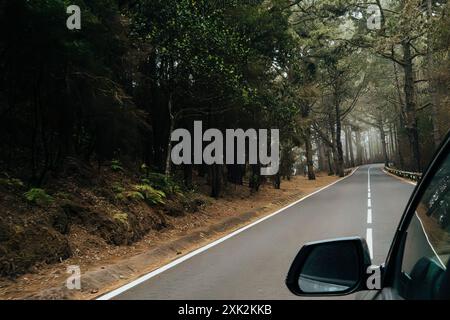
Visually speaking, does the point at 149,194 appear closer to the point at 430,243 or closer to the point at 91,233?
the point at 91,233

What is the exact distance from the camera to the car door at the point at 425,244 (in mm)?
1801

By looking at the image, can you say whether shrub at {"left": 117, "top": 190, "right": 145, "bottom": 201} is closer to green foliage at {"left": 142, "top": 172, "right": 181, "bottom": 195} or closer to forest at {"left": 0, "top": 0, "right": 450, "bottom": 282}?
forest at {"left": 0, "top": 0, "right": 450, "bottom": 282}

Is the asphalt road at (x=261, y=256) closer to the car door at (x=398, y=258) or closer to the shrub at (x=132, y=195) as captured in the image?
the shrub at (x=132, y=195)

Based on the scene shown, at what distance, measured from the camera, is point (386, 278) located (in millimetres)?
2215

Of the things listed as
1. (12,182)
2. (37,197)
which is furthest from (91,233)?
(12,182)

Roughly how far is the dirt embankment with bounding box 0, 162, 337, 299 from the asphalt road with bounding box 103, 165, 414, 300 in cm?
86

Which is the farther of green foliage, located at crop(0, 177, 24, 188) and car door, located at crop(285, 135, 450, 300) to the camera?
green foliage, located at crop(0, 177, 24, 188)

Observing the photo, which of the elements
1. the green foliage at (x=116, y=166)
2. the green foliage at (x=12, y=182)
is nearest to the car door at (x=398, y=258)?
the green foliage at (x=12, y=182)

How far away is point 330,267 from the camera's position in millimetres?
2209

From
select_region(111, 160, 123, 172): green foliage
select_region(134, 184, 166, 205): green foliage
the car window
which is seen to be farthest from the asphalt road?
select_region(111, 160, 123, 172): green foliage

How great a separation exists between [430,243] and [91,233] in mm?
9552

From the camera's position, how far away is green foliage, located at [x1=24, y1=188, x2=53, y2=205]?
990 centimetres
